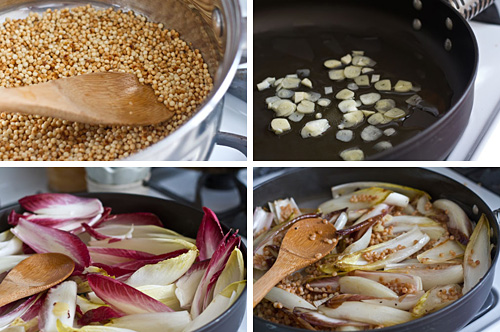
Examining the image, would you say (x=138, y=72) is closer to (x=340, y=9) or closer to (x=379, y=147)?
(x=379, y=147)

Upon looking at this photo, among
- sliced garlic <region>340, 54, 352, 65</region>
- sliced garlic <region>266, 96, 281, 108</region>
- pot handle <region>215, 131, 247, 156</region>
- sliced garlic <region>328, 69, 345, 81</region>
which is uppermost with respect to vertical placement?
sliced garlic <region>340, 54, 352, 65</region>

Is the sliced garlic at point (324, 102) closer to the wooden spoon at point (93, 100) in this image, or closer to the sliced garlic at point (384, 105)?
the sliced garlic at point (384, 105)

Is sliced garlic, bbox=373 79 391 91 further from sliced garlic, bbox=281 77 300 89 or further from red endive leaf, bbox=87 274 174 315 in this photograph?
red endive leaf, bbox=87 274 174 315

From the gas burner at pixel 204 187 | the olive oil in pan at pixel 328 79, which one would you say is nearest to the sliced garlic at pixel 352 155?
the olive oil in pan at pixel 328 79

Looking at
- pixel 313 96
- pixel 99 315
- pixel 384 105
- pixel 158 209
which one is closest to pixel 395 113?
pixel 384 105

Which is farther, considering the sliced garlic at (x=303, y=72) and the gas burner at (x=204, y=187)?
the gas burner at (x=204, y=187)

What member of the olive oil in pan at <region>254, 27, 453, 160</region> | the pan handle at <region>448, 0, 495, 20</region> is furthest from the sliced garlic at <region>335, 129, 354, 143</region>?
the pan handle at <region>448, 0, 495, 20</region>

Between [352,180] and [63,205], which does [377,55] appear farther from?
Answer: [63,205]
